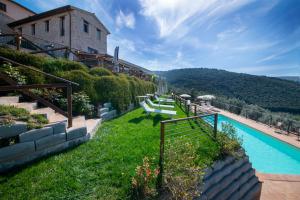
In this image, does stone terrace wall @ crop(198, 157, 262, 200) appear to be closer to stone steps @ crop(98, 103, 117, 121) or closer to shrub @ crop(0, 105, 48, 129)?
shrub @ crop(0, 105, 48, 129)

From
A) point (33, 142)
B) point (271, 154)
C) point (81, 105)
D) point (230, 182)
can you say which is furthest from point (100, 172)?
point (271, 154)

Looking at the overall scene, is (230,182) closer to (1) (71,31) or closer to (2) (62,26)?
(1) (71,31)

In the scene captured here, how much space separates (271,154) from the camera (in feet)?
34.7

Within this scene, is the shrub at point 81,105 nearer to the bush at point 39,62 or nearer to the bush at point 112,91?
the bush at point 112,91

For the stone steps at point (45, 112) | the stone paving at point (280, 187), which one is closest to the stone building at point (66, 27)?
the stone steps at point (45, 112)

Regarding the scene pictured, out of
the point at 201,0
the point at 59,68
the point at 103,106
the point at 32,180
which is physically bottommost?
the point at 32,180

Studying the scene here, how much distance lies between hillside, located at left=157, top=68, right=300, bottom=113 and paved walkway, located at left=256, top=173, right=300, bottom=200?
3322cm

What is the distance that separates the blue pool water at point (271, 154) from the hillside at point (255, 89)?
27.1 metres

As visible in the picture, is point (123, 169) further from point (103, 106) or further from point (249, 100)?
point (249, 100)

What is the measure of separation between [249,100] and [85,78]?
140ft

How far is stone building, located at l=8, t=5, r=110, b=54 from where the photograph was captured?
606 inches

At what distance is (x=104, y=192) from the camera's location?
2971mm

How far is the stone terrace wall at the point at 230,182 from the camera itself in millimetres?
4312

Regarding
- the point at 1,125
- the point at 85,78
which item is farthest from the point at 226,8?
the point at 1,125
